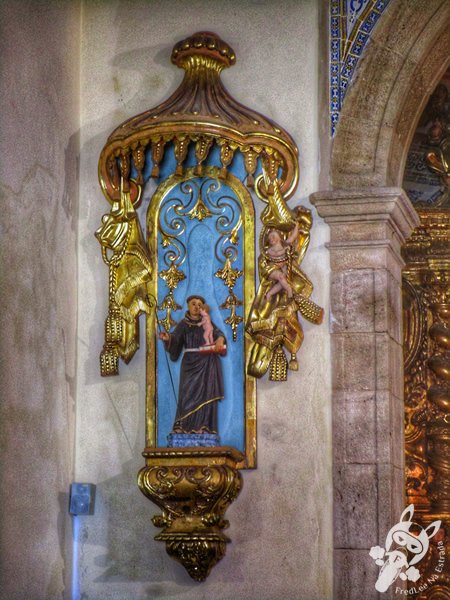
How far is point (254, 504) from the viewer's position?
6.42m

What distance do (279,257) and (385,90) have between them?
39.3 inches

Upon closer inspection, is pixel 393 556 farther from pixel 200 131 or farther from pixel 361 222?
pixel 200 131

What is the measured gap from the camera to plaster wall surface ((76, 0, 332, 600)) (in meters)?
6.36

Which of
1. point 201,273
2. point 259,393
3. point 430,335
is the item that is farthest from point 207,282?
point 430,335

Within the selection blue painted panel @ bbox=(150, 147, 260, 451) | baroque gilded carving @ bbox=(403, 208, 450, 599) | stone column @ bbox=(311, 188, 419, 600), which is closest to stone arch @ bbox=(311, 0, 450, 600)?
stone column @ bbox=(311, 188, 419, 600)

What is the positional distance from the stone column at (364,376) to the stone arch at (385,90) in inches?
7.2

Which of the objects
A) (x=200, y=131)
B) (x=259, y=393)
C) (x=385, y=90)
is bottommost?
(x=259, y=393)

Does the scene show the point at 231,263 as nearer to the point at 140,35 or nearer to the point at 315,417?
the point at 315,417

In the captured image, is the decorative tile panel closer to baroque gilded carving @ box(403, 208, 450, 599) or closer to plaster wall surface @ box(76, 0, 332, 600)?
plaster wall surface @ box(76, 0, 332, 600)

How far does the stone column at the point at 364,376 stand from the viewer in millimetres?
6215

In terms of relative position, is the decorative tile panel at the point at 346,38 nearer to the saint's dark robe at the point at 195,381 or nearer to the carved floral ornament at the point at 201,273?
the carved floral ornament at the point at 201,273

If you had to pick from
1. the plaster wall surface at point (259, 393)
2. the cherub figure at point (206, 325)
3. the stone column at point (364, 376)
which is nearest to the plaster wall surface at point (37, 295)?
the plaster wall surface at point (259, 393)

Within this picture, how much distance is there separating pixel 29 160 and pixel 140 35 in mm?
1082

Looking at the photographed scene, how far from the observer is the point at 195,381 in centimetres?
650
